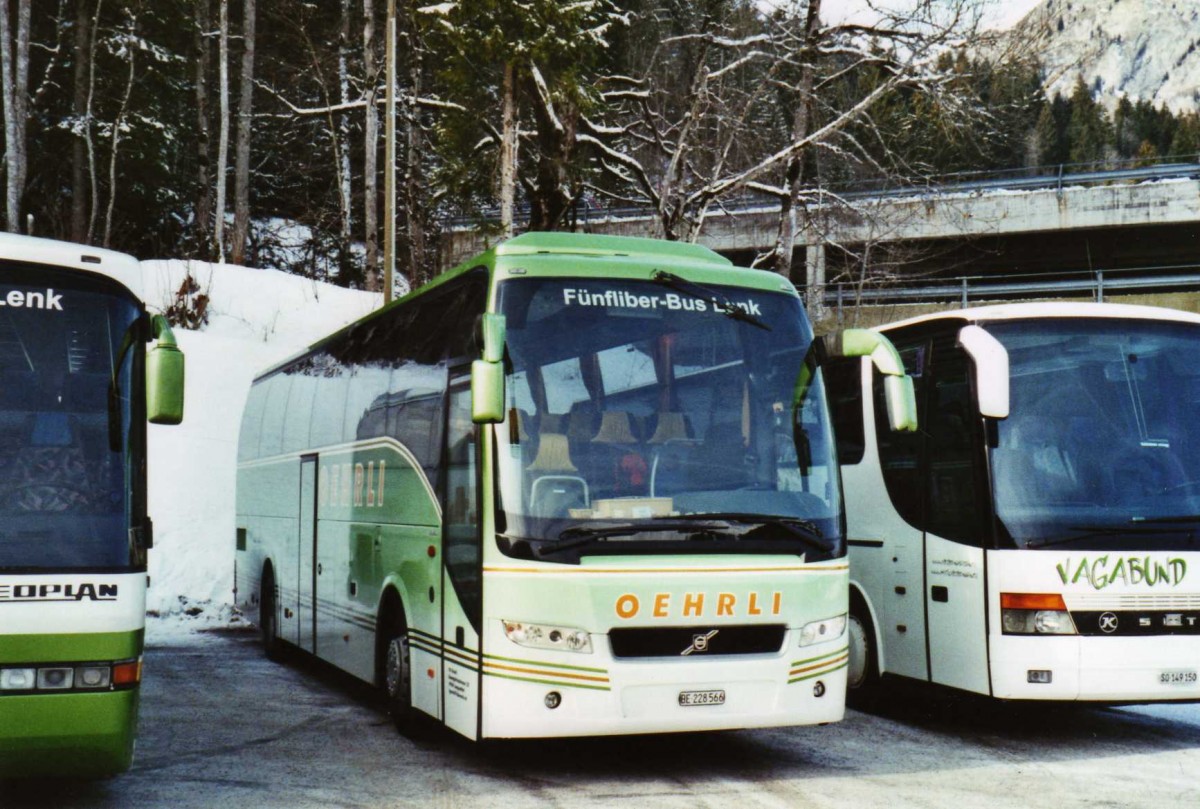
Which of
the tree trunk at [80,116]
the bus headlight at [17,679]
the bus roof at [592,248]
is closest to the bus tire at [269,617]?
the bus roof at [592,248]

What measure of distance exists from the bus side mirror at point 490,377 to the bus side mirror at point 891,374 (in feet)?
7.71

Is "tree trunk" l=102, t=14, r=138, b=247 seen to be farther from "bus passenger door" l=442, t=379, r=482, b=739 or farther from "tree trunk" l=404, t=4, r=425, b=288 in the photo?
"bus passenger door" l=442, t=379, r=482, b=739

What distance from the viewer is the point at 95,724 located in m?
6.71

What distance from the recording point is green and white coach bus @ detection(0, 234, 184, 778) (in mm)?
6648

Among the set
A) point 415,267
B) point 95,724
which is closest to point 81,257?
point 95,724

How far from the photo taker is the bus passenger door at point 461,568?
8.20 m

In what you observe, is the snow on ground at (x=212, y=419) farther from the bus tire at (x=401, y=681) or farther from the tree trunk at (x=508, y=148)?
the bus tire at (x=401, y=681)

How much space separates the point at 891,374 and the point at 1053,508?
1.64m

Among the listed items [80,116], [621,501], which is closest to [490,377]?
[621,501]

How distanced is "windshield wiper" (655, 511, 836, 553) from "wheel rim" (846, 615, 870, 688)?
115 inches

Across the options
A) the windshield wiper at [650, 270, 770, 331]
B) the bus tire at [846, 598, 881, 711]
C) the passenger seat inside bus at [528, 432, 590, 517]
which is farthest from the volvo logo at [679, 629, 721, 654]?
the bus tire at [846, 598, 881, 711]

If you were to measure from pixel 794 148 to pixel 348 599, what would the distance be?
42.5 feet

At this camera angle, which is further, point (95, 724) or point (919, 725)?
point (919, 725)

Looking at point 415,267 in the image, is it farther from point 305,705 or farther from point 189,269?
point 305,705
